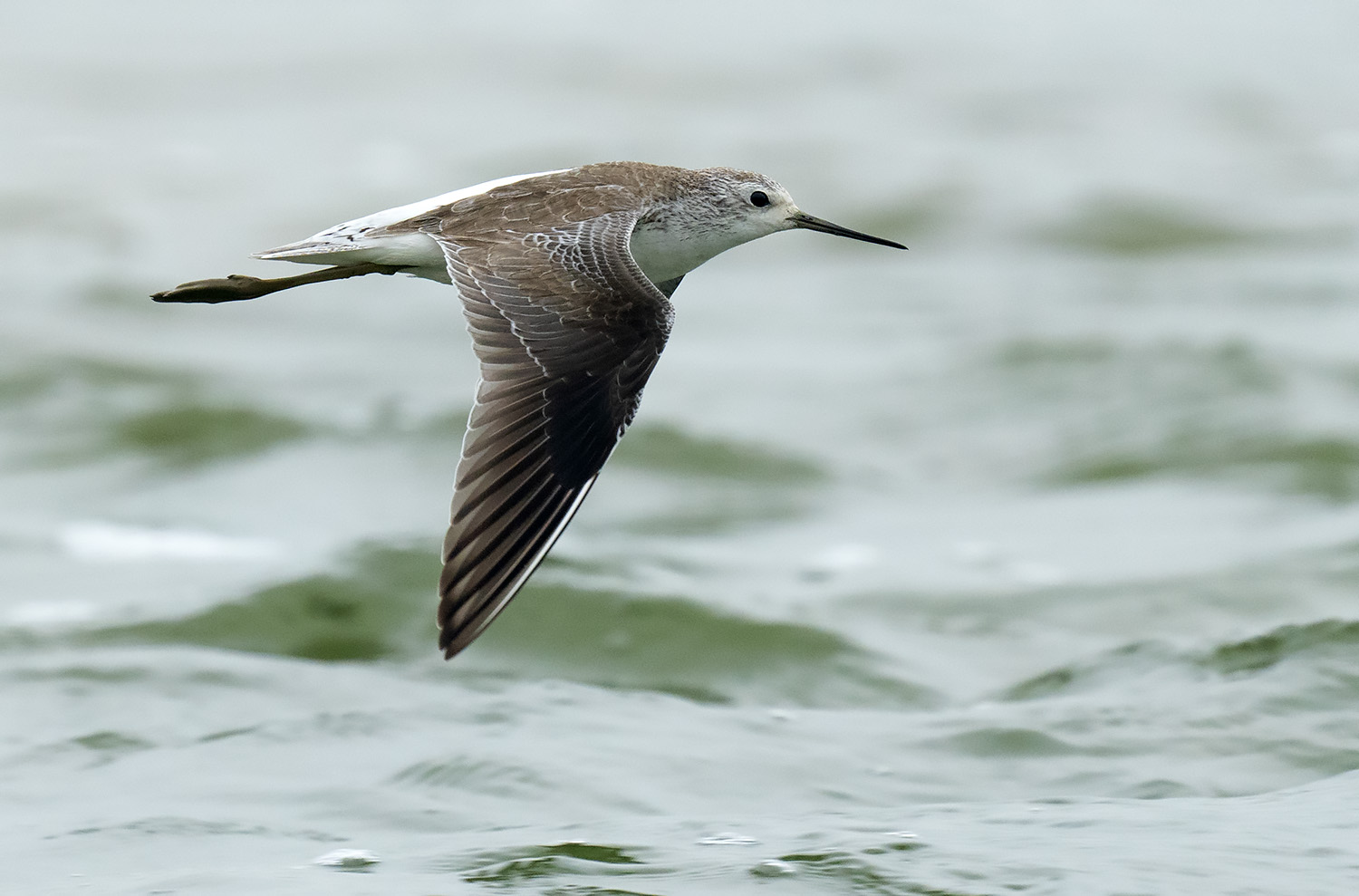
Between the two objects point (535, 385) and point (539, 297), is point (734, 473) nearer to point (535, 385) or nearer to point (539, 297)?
point (539, 297)

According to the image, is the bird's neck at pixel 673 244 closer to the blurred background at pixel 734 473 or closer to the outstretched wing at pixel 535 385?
the outstretched wing at pixel 535 385

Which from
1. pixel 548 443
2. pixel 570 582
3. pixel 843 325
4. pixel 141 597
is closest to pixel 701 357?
pixel 843 325

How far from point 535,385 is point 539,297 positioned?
36cm

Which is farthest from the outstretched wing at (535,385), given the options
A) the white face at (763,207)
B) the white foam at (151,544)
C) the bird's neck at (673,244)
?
the white foam at (151,544)

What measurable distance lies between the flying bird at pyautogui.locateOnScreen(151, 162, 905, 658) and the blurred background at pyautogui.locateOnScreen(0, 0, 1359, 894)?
1.50 metres

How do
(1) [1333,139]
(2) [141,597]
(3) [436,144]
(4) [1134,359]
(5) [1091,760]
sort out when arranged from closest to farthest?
(5) [1091,760]
(2) [141,597]
(4) [1134,359]
(3) [436,144]
(1) [1333,139]

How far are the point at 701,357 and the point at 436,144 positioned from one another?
4.12m

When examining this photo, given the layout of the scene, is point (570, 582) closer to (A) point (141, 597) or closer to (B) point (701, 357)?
(A) point (141, 597)

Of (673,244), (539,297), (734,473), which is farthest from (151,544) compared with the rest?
(539,297)

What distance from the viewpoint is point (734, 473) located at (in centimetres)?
1430

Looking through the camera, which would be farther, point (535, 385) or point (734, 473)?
point (734, 473)

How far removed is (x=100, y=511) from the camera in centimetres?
A: 1305

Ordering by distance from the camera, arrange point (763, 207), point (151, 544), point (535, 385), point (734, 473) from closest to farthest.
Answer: point (535, 385) < point (763, 207) < point (151, 544) < point (734, 473)

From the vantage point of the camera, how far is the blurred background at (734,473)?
8070mm
